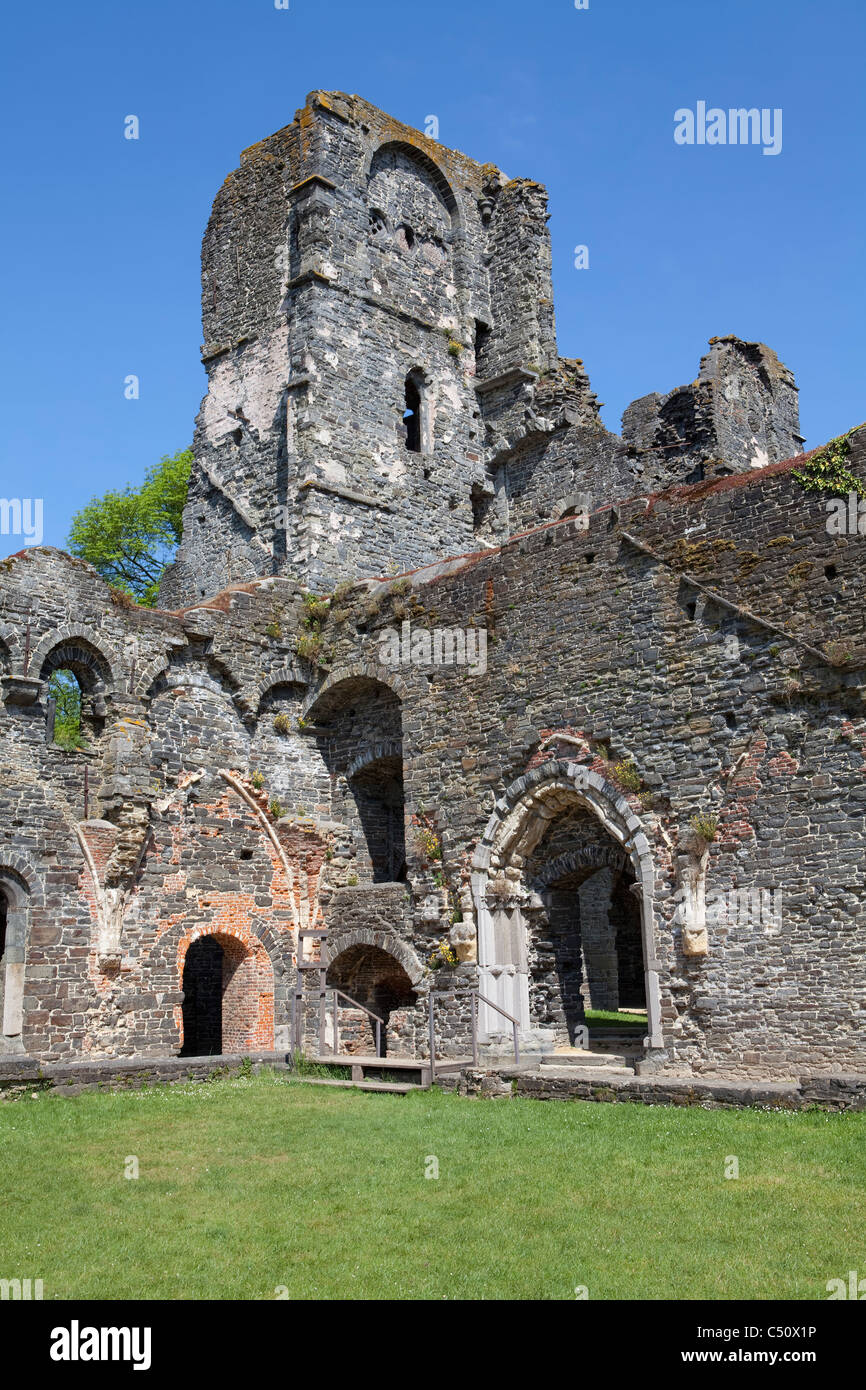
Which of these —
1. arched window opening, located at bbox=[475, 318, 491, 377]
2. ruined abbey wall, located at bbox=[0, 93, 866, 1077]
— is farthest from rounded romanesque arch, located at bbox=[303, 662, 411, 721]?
arched window opening, located at bbox=[475, 318, 491, 377]

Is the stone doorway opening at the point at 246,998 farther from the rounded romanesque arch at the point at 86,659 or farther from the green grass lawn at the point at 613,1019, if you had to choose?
the green grass lawn at the point at 613,1019

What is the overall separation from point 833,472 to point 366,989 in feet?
32.8

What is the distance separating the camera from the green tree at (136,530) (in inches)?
1320

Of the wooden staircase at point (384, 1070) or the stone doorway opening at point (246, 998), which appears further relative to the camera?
the stone doorway opening at point (246, 998)

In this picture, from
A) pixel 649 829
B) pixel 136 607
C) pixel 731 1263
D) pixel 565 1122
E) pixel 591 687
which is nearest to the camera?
pixel 731 1263

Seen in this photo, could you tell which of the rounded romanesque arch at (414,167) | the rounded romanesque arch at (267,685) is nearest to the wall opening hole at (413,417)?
the rounded romanesque arch at (414,167)

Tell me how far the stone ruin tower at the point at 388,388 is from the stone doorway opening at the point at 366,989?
6.34 m

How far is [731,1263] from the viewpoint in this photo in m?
6.58

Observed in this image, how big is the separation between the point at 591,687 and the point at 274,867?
19.7 feet

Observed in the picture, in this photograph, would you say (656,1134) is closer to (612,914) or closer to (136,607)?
(136,607)

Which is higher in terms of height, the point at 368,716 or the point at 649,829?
the point at 368,716

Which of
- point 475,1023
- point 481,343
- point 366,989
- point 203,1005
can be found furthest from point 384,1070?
point 481,343

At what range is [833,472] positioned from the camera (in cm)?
1320

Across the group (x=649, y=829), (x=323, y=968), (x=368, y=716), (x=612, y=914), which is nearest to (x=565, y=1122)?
(x=649, y=829)
